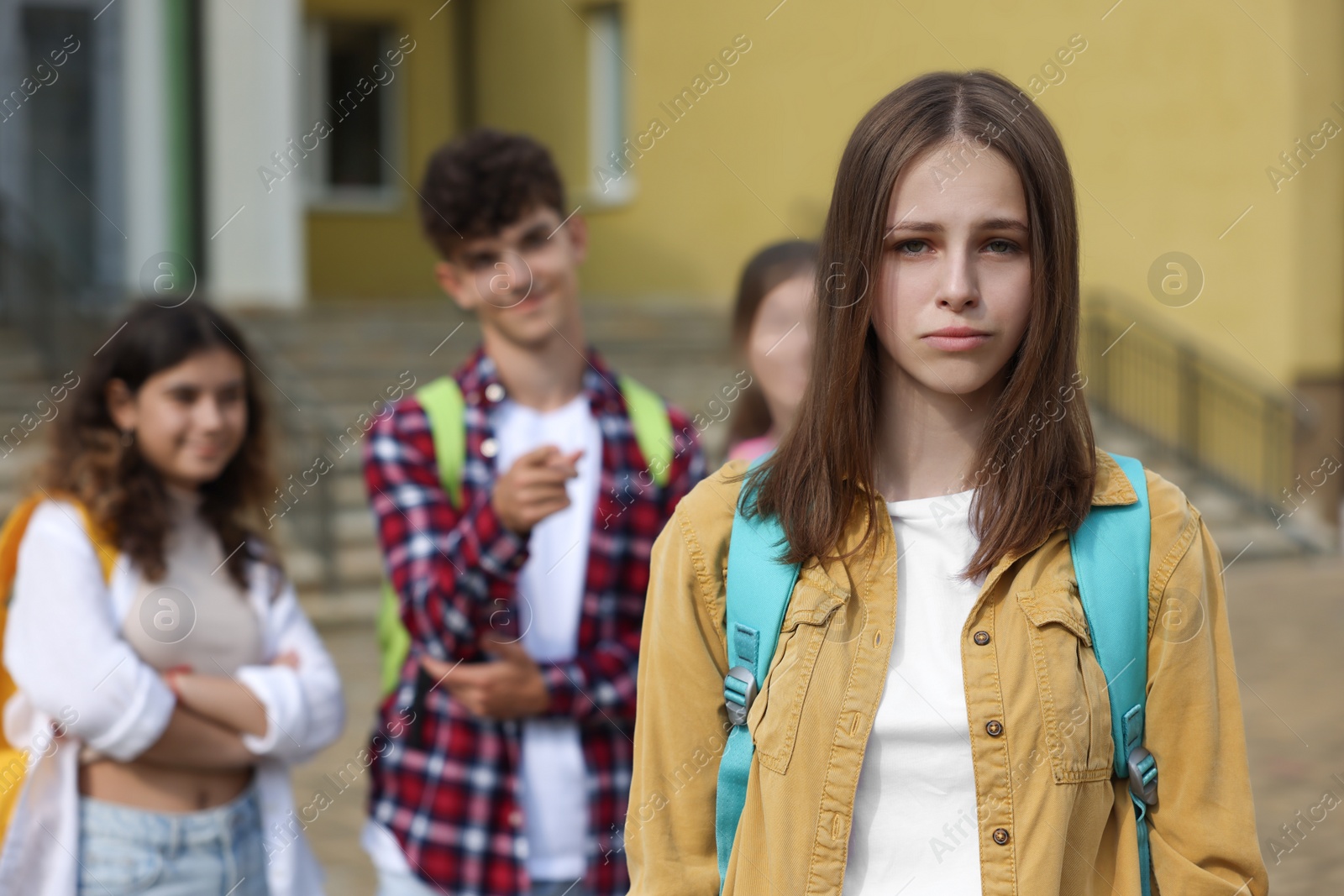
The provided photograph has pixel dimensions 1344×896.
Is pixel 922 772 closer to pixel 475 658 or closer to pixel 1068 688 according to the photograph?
pixel 1068 688

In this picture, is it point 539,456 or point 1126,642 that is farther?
point 539,456

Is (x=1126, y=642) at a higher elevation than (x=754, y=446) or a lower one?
lower

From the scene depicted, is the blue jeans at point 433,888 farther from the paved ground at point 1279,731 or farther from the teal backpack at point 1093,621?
the paved ground at point 1279,731

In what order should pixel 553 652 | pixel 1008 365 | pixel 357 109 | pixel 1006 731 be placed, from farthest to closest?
pixel 357 109
pixel 553 652
pixel 1008 365
pixel 1006 731

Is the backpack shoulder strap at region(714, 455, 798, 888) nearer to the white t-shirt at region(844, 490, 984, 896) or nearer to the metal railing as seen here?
the white t-shirt at region(844, 490, 984, 896)

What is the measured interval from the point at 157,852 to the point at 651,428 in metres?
1.31

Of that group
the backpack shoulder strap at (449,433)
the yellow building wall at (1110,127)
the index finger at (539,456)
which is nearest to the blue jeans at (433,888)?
the backpack shoulder strap at (449,433)

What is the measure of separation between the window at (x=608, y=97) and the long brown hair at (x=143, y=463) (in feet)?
50.0

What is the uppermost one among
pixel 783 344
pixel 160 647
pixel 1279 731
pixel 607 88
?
pixel 607 88

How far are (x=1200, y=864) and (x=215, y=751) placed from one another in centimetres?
200

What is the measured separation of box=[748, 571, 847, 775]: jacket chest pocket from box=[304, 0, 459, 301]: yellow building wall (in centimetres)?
1854

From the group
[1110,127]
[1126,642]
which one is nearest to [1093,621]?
[1126,642]

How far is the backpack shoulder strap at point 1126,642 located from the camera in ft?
5.27

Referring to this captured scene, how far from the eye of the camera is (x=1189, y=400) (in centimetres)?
1334
